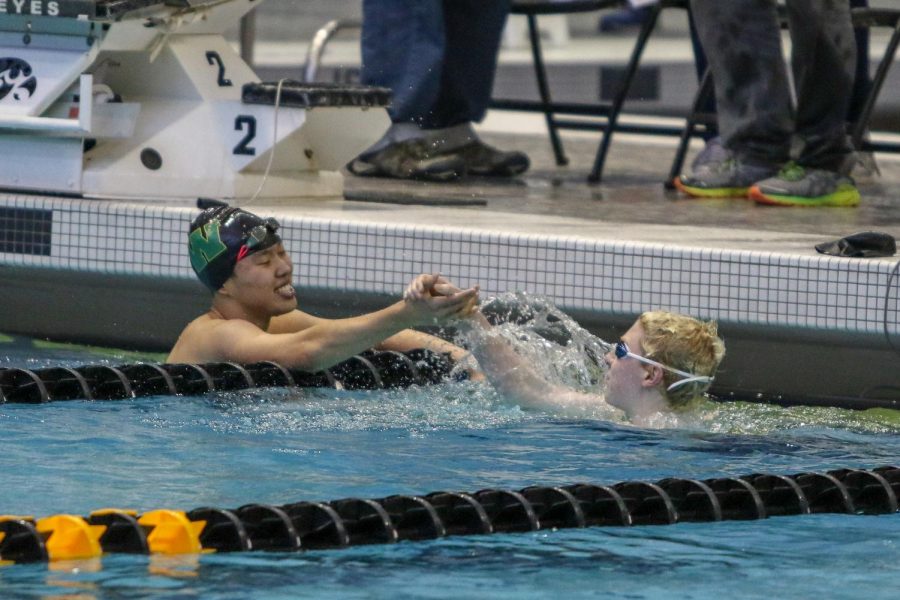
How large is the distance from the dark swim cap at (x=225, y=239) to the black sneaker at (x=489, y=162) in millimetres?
2390

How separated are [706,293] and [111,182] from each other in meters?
1.91

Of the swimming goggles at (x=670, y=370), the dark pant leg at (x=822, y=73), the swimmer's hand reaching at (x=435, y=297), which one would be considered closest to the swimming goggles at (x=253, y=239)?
the swimmer's hand reaching at (x=435, y=297)

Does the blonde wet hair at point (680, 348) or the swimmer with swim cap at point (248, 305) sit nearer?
the blonde wet hair at point (680, 348)

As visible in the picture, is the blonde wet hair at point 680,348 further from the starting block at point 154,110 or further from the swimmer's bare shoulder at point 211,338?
the starting block at point 154,110

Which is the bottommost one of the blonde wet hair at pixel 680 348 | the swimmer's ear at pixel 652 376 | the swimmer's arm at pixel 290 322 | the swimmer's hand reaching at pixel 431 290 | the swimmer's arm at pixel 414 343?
the swimmer's arm at pixel 414 343

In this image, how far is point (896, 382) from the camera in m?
4.45

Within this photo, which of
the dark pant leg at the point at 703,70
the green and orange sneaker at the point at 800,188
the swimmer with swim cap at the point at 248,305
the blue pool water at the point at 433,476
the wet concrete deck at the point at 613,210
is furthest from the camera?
the dark pant leg at the point at 703,70

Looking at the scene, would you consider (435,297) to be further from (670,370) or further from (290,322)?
(290,322)

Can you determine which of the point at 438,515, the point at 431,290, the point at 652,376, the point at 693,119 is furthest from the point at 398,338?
the point at 693,119

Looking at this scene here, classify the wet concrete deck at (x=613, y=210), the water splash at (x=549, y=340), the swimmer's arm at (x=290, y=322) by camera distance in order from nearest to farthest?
the water splash at (x=549, y=340) → the swimmer's arm at (x=290, y=322) → the wet concrete deck at (x=613, y=210)

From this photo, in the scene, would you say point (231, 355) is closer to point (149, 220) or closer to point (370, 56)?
point (149, 220)

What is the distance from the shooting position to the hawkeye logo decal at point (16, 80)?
5.20 m

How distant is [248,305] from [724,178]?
2190 mm

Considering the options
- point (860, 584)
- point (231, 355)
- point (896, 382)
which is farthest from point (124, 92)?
point (860, 584)
